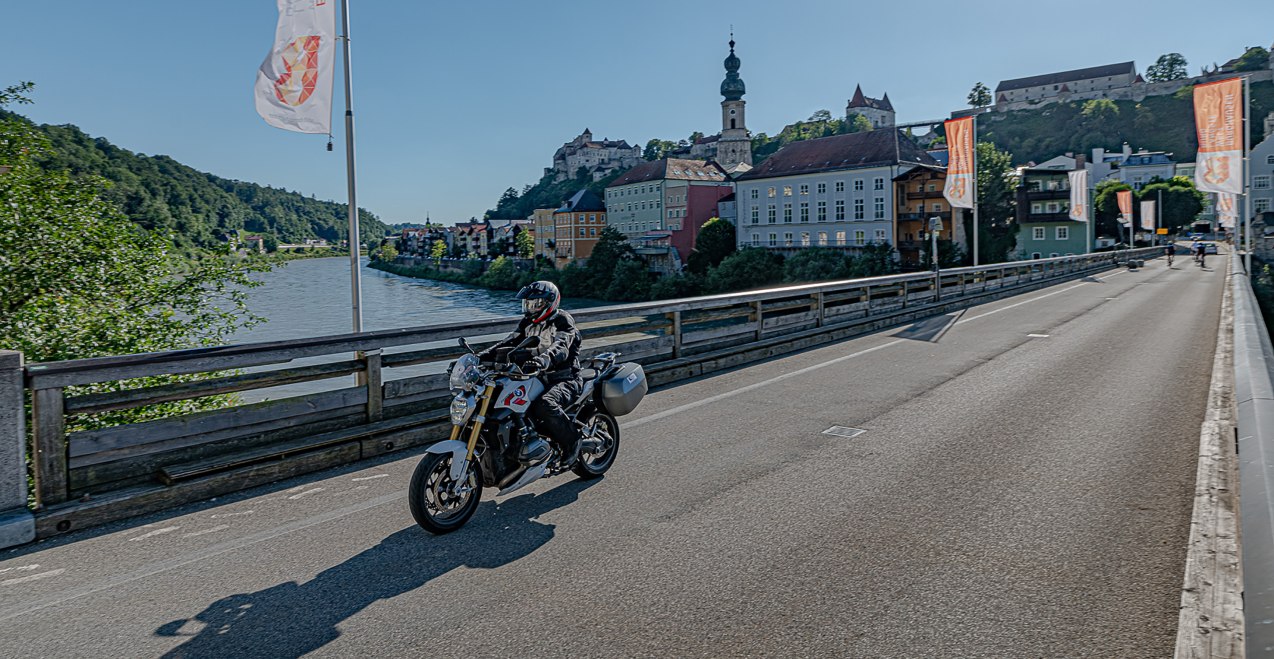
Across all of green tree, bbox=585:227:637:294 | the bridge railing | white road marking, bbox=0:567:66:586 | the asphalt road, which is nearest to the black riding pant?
the asphalt road

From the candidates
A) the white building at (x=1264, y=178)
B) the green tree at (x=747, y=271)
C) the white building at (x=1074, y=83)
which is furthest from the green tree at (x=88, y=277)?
the white building at (x=1074, y=83)

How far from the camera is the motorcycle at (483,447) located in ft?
16.5

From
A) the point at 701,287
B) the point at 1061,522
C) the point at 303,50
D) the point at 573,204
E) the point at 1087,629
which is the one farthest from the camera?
the point at 573,204

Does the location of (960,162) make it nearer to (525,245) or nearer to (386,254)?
(525,245)

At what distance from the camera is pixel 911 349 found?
13617 millimetres

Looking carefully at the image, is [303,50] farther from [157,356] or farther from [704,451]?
[704,451]

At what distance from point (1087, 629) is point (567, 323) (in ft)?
12.2

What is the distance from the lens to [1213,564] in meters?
4.32

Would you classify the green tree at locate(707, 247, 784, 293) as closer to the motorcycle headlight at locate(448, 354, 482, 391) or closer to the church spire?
the church spire

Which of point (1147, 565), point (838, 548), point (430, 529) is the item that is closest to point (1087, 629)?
point (1147, 565)

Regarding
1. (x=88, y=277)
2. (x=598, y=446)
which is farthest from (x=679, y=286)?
(x=598, y=446)

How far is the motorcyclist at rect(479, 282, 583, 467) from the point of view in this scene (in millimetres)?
5645

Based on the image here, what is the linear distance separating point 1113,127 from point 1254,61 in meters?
34.9

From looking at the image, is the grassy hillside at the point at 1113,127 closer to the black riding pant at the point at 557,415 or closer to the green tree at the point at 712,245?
the green tree at the point at 712,245
